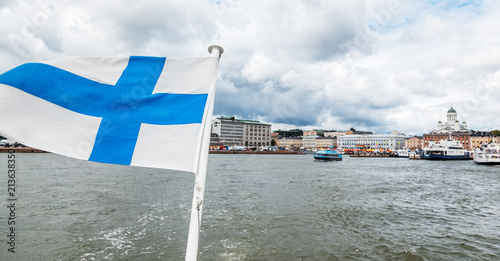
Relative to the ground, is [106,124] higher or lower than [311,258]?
higher

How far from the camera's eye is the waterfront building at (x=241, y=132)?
504 feet

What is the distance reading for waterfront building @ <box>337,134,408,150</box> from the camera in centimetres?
16350

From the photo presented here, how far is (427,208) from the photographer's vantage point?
44.4 feet

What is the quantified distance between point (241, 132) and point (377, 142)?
82.6 metres

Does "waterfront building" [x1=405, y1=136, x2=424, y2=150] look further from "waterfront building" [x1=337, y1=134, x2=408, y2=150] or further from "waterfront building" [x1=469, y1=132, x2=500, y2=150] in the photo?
"waterfront building" [x1=469, y1=132, x2=500, y2=150]

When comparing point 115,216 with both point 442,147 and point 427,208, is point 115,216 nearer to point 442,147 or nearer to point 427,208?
point 427,208

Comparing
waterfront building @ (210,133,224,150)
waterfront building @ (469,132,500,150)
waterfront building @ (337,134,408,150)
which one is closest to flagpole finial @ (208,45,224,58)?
waterfront building @ (210,133,224,150)

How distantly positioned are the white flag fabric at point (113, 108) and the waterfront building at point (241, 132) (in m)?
143

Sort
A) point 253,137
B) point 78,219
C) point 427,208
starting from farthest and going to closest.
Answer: point 253,137 → point 427,208 → point 78,219

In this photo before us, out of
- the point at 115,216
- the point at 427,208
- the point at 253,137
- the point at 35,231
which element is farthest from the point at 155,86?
the point at 253,137

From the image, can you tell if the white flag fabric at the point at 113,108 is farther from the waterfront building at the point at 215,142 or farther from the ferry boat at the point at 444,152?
the waterfront building at the point at 215,142

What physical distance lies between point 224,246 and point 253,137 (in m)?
159

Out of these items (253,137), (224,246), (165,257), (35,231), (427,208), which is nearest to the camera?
(165,257)

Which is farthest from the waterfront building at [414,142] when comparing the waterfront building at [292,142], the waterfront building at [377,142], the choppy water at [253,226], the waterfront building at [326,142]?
the choppy water at [253,226]
